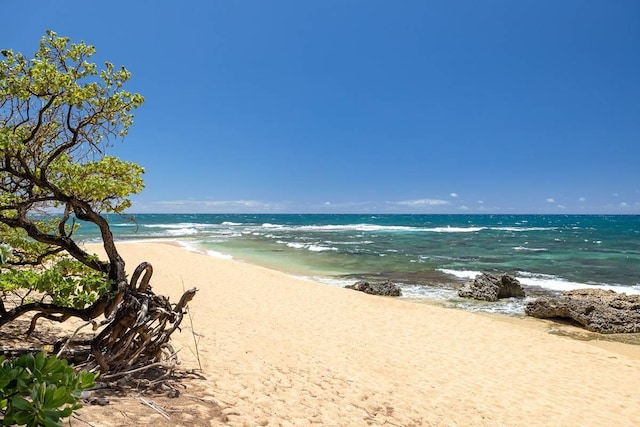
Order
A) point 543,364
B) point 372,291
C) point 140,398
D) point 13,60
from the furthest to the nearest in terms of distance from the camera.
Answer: point 372,291
point 543,364
point 140,398
point 13,60

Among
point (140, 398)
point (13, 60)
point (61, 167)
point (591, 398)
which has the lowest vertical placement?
point (591, 398)

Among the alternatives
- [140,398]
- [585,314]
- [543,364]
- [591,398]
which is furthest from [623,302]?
[140,398]

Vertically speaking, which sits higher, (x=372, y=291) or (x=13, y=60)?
(x=13, y=60)

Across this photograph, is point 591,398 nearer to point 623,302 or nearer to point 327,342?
point 327,342

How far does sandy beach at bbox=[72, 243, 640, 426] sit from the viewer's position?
5.93 m

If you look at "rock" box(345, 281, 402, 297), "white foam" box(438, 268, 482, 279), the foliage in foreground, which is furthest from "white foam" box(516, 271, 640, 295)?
the foliage in foreground

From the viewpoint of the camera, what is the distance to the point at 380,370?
8516mm

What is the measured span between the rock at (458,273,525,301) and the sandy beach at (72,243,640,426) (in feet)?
10.4

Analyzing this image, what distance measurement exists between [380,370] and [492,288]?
12.1 m

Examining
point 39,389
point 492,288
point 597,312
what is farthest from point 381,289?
point 39,389

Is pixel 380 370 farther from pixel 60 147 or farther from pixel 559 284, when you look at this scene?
pixel 559 284

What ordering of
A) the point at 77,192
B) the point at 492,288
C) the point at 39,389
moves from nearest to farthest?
the point at 39,389, the point at 77,192, the point at 492,288

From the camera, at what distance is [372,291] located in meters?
18.8

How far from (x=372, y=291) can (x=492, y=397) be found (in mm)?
11019
